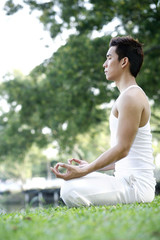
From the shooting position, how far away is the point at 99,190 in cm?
352

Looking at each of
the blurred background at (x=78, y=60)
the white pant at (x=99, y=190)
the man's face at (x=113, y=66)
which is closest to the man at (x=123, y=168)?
the white pant at (x=99, y=190)

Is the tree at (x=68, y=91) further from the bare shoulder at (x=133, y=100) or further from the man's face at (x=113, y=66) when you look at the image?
the bare shoulder at (x=133, y=100)

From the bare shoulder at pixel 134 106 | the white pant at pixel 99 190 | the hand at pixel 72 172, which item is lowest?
the white pant at pixel 99 190

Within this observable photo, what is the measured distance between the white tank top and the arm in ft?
0.95

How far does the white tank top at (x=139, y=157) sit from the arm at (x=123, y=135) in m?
0.29

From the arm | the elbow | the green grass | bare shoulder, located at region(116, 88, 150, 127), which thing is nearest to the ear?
bare shoulder, located at region(116, 88, 150, 127)

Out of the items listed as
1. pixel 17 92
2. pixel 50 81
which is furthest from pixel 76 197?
pixel 17 92

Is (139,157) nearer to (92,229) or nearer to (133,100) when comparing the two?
(133,100)

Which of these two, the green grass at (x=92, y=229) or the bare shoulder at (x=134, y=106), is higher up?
the bare shoulder at (x=134, y=106)

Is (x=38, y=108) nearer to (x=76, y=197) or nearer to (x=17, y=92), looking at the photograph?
(x=17, y=92)

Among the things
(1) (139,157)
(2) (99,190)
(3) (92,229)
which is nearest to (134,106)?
(1) (139,157)

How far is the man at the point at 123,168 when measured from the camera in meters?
3.30

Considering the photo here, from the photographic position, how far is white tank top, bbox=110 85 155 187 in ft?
11.8

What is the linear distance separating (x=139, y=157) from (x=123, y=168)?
0.21 metres
